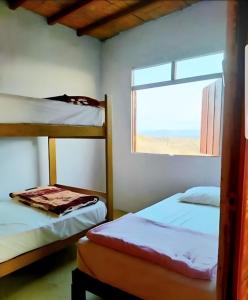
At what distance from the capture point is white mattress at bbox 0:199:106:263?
1.63 metres

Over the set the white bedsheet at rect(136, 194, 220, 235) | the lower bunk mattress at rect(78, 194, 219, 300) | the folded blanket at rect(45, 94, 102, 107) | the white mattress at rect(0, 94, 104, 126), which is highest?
the folded blanket at rect(45, 94, 102, 107)

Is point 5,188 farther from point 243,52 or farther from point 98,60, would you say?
point 243,52

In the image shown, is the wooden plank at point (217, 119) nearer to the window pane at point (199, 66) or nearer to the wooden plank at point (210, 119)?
the wooden plank at point (210, 119)

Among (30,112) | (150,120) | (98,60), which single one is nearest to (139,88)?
(150,120)

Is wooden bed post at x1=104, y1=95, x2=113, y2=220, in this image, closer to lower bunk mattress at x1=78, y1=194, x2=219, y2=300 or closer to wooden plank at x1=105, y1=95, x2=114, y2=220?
wooden plank at x1=105, y1=95, x2=114, y2=220

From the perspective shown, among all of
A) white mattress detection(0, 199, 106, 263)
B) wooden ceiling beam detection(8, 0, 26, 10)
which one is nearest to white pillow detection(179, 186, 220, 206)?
white mattress detection(0, 199, 106, 263)

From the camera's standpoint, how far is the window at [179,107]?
2.71 metres

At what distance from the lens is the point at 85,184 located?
3.45 metres

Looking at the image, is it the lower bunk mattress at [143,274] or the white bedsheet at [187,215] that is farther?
the white bedsheet at [187,215]

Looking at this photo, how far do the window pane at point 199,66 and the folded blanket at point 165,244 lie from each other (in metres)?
1.86

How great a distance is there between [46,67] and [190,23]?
68.4 inches

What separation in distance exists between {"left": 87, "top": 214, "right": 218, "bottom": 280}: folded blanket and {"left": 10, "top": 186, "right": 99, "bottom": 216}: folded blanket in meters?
0.56

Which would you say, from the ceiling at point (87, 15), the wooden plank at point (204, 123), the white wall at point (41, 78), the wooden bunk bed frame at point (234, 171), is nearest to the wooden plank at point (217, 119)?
the wooden plank at point (204, 123)

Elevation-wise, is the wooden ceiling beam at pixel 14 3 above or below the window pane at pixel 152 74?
above
